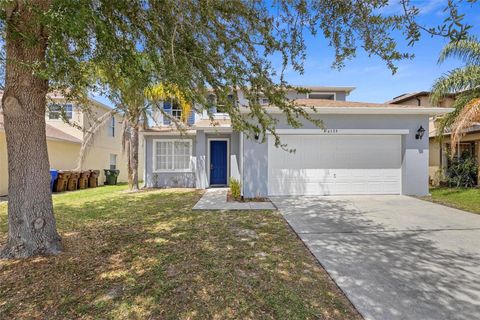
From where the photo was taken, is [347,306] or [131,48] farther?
[131,48]

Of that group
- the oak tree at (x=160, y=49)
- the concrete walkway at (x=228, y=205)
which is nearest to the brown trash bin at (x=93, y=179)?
the concrete walkway at (x=228, y=205)

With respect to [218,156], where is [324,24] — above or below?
above

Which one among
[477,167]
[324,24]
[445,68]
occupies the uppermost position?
[445,68]

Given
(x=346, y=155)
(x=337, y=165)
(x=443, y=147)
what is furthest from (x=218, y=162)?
(x=443, y=147)

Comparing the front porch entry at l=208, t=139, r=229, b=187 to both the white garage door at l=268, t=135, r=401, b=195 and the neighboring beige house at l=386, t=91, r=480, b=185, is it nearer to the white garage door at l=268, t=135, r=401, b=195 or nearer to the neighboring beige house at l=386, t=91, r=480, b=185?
the white garage door at l=268, t=135, r=401, b=195

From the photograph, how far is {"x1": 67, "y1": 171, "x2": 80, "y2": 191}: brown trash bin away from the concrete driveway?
38.9 feet

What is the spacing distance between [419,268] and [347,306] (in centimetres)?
179

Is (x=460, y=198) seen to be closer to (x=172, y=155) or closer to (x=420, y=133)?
(x=420, y=133)

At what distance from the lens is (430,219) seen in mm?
6973

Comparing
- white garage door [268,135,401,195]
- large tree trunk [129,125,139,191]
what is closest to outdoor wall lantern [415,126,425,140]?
white garage door [268,135,401,195]

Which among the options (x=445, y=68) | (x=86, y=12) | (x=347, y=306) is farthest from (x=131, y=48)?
(x=445, y=68)

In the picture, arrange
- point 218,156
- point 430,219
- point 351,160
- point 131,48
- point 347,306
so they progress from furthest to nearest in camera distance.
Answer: point 218,156, point 351,160, point 430,219, point 131,48, point 347,306

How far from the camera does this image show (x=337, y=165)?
1069 centimetres

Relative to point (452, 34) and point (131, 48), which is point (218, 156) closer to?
point (131, 48)
